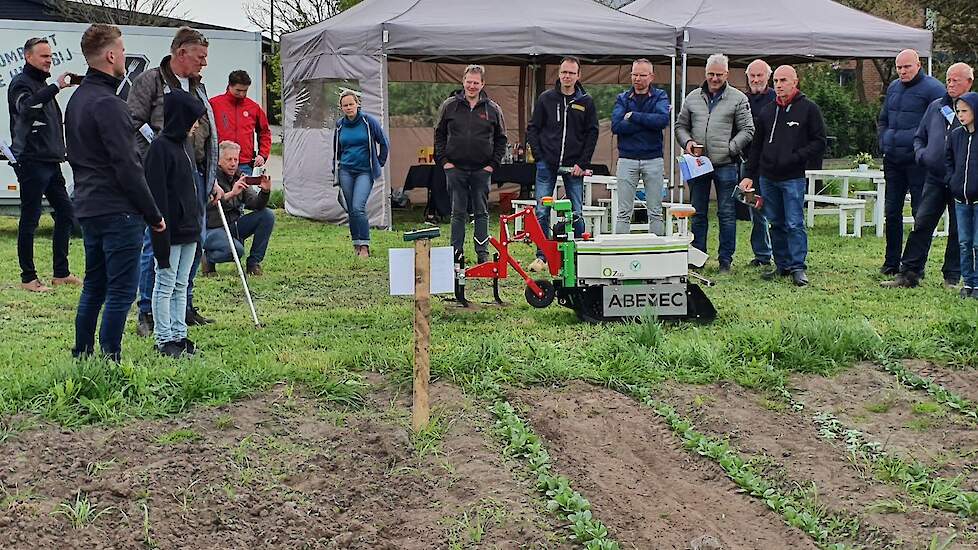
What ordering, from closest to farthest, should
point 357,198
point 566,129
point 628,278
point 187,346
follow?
point 187,346 → point 628,278 → point 566,129 → point 357,198

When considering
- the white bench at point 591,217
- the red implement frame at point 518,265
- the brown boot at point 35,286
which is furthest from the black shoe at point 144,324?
the white bench at point 591,217

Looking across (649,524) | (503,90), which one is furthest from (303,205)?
(649,524)

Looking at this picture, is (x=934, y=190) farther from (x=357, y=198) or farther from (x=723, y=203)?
(x=357, y=198)

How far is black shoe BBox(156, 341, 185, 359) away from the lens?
647cm

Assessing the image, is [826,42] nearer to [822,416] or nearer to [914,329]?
[914,329]

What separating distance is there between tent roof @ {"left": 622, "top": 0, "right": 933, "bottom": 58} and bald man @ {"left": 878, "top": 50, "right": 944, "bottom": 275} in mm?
5016

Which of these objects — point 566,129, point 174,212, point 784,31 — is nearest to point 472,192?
point 566,129

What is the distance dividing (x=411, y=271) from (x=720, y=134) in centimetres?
548

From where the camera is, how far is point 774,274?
9.85 metres

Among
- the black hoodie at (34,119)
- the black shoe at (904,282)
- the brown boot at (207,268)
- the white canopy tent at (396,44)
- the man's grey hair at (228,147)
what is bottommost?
the black shoe at (904,282)

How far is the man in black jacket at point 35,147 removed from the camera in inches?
366

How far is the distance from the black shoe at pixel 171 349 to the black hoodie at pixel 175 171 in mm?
485

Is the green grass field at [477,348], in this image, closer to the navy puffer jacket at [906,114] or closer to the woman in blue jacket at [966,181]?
the woman in blue jacket at [966,181]

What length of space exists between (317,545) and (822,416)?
272 centimetres
